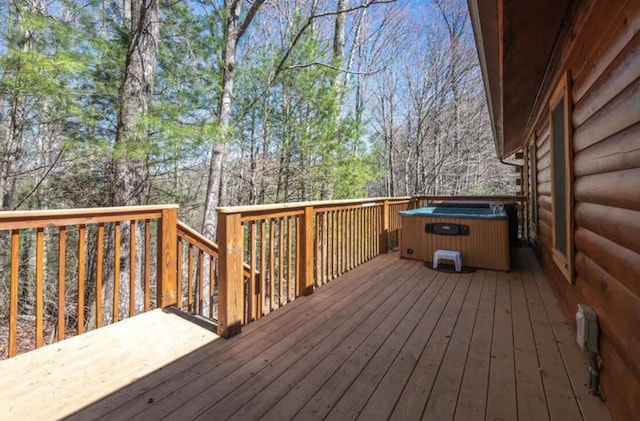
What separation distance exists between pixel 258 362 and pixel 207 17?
6.21 m

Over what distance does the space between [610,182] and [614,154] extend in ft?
0.45

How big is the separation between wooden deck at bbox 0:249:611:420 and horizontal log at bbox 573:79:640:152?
4.37ft

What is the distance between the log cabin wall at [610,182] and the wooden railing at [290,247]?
1885 millimetres

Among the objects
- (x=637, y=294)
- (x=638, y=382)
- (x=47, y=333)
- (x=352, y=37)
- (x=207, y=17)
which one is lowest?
(x=47, y=333)

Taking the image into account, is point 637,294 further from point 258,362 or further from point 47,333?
point 47,333

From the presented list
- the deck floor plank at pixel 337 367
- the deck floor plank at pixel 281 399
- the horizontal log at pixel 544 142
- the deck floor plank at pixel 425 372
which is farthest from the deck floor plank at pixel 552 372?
the horizontal log at pixel 544 142

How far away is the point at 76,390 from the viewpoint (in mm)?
1630

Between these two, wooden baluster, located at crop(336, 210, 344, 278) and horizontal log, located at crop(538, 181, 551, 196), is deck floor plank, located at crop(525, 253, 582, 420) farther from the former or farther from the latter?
wooden baluster, located at crop(336, 210, 344, 278)

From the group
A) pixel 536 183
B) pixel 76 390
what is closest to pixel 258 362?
pixel 76 390

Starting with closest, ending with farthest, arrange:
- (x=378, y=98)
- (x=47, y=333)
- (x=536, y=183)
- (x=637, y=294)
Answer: (x=637, y=294) → (x=536, y=183) → (x=47, y=333) → (x=378, y=98)

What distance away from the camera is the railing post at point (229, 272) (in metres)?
2.18

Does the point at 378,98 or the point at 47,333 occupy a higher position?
the point at 378,98

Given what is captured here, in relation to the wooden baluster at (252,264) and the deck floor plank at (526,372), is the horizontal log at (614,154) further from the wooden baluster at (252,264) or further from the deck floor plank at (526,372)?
the wooden baluster at (252,264)

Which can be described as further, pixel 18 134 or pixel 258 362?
pixel 18 134
